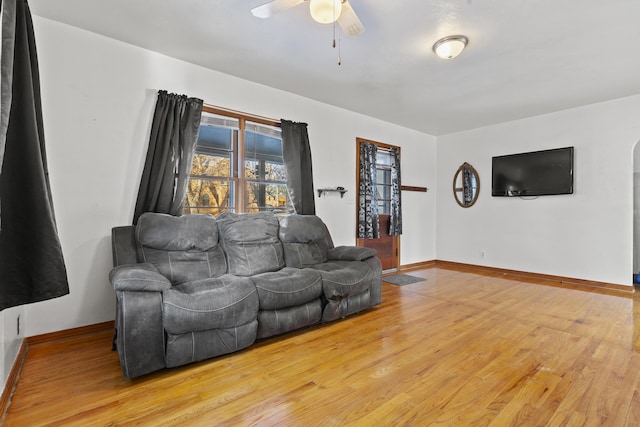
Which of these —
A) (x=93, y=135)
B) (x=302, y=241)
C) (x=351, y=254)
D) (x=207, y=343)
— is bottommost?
(x=207, y=343)

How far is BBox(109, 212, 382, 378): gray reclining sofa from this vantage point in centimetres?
197

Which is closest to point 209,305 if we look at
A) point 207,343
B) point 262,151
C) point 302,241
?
point 207,343

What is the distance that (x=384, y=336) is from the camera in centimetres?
266

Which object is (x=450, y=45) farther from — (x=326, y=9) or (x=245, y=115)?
(x=245, y=115)

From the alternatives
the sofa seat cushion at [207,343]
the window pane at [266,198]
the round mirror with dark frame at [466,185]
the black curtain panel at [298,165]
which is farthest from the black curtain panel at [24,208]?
the round mirror with dark frame at [466,185]

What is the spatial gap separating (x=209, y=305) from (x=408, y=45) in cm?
280

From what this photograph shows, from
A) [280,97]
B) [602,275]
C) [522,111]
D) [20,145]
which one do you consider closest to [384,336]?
[20,145]

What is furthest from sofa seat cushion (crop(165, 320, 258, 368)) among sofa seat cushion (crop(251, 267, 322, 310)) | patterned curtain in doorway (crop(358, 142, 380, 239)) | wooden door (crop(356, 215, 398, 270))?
wooden door (crop(356, 215, 398, 270))

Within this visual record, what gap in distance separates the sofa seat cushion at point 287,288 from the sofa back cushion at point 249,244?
0.33m

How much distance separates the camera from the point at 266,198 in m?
3.92

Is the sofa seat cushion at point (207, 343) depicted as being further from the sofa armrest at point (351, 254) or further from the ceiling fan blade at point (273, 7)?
the ceiling fan blade at point (273, 7)

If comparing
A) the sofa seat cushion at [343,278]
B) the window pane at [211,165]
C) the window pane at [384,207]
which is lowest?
the sofa seat cushion at [343,278]

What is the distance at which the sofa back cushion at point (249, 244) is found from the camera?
3.01 metres

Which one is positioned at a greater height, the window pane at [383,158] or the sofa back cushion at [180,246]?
the window pane at [383,158]
